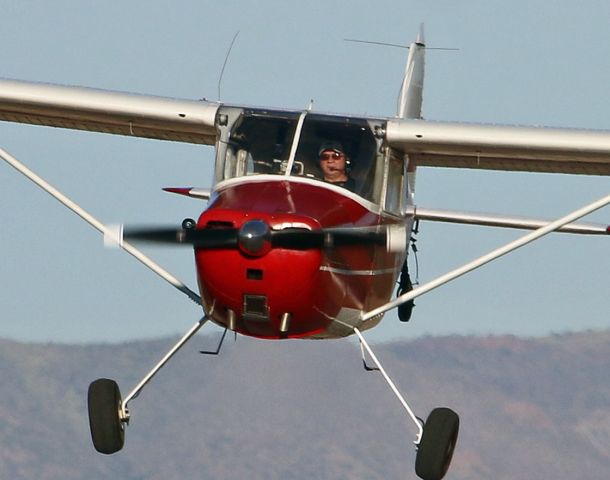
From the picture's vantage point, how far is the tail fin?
836 inches

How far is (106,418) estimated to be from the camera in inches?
667

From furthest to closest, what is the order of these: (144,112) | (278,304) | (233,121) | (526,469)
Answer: (526,469) → (144,112) → (233,121) → (278,304)

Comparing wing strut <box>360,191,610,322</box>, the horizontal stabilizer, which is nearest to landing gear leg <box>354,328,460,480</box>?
wing strut <box>360,191,610,322</box>

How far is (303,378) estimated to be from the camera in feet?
91.3

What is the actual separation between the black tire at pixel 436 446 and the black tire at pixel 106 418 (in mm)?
2587

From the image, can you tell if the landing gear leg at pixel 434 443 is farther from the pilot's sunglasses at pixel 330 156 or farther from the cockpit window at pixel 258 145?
the cockpit window at pixel 258 145

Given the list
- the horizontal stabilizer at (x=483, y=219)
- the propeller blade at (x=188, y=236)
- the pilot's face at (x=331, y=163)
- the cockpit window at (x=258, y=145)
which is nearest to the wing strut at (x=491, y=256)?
the pilot's face at (x=331, y=163)

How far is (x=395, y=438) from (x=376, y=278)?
1303cm

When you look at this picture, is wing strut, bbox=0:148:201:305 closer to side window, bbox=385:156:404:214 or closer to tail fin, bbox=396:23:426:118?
side window, bbox=385:156:404:214

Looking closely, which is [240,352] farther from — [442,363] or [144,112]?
[144,112]

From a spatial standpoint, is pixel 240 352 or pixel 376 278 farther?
pixel 240 352

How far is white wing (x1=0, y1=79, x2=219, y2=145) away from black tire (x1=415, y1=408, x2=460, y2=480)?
337 cm

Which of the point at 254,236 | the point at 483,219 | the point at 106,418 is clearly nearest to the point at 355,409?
the point at 483,219

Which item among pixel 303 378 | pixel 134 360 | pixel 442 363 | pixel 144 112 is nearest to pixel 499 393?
pixel 442 363
